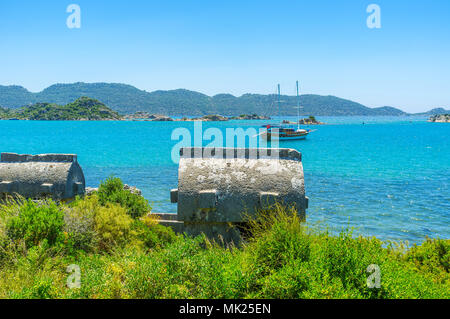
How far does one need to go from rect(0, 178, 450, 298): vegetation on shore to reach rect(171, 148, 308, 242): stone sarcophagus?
2.06 feet

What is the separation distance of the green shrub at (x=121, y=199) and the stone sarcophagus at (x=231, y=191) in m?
1.60

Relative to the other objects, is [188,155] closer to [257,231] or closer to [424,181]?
[257,231]

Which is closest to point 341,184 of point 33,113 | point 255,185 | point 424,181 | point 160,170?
point 424,181

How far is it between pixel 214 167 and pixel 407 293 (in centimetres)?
524

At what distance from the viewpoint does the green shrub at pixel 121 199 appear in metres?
9.91

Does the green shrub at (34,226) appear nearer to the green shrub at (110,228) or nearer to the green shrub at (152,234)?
the green shrub at (110,228)

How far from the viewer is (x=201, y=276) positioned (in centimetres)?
531

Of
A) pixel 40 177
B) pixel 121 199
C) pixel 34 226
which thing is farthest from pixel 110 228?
pixel 40 177

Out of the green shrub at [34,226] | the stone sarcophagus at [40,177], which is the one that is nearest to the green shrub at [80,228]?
the green shrub at [34,226]

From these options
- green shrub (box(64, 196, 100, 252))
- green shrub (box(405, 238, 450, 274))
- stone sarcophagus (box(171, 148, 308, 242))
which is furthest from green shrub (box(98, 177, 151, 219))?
green shrub (box(405, 238, 450, 274))

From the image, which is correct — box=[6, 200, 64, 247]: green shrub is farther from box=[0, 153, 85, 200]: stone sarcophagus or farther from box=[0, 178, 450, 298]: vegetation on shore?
box=[0, 153, 85, 200]: stone sarcophagus

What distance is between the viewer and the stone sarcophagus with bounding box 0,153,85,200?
1070 cm

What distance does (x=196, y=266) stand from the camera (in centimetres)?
561

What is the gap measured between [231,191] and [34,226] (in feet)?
14.4
